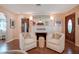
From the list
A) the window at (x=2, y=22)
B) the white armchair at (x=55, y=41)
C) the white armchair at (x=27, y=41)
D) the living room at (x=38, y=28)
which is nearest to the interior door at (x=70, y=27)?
the living room at (x=38, y=28)

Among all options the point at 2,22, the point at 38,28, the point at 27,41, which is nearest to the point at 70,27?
the point at 38,28

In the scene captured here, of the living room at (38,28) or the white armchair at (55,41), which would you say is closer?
the living room at (38,28)

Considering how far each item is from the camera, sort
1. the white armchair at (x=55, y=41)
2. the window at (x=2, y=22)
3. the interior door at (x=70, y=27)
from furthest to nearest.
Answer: the white armchair at (x=55, y=41) < the interior door at (x=70, y=27) < the window at (x=2, y=22)

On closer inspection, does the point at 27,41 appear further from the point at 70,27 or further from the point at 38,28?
the point at 70,27

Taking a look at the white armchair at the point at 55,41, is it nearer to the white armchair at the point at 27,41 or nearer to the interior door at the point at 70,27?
the interior door at the point at 70,27

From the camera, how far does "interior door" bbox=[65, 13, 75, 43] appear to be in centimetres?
177

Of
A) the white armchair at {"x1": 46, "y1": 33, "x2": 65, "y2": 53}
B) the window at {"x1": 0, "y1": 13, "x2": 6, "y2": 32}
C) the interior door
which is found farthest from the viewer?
the white armchair at {"x1": 46, "y1": 33, "x2": 65, "y2": 53}

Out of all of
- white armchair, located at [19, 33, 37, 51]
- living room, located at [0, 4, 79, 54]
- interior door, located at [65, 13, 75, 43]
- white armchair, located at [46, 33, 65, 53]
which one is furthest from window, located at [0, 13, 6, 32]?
interior door, located at [65, 13, 75, 43]

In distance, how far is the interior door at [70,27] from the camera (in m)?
1.77

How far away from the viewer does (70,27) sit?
178cm

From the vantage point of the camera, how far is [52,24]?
1865 mm

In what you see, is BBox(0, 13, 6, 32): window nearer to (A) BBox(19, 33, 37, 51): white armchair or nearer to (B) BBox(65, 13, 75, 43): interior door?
(A) BBox(19, 33, 37, 51): white armchair

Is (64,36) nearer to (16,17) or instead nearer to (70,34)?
(70,34)

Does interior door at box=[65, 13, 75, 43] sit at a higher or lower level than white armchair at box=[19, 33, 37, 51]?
higher
